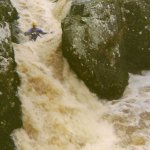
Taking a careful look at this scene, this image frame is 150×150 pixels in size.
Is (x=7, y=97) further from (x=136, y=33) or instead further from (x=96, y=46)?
(x=136, y=33)

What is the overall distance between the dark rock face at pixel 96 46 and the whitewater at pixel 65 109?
20 centimetres

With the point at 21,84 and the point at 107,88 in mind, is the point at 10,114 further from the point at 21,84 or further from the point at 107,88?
the point at 107,88

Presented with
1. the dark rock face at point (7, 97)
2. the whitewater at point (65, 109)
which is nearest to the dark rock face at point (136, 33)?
the whitewater at point (65, 109)

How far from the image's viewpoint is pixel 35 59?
698cm

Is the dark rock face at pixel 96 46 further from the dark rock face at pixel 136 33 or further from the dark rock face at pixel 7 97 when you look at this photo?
the dark rock face at pixel 7 97

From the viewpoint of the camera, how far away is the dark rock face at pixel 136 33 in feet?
25.8

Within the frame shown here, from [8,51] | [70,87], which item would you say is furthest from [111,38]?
[8,51]

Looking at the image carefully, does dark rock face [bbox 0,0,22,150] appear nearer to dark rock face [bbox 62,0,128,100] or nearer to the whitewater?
the whitewater

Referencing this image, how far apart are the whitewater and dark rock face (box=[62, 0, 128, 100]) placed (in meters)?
0.20

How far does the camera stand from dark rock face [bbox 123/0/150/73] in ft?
25.8

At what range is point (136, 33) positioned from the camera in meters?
7.91

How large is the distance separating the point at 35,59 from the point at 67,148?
1.96 meters

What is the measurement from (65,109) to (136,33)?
8.43 ft

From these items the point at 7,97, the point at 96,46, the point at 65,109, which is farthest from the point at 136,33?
the point at 7,97
